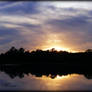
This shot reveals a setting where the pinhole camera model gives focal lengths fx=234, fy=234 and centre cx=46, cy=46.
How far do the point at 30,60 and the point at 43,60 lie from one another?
107 centimetres

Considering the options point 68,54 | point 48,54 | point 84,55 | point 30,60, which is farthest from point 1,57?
point 84,55

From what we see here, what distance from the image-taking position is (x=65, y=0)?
13.8 ft

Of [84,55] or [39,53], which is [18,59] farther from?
[84,55]

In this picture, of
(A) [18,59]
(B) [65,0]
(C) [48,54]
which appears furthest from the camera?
(C) [48,54]

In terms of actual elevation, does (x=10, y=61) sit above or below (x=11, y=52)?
below

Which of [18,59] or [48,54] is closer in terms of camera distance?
[18,59]

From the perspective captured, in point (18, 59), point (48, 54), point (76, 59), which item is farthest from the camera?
point (48, 54)

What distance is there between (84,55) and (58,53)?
10.1 feet

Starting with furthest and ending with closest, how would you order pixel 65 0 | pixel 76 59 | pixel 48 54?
pixel 48 54
pixel 76 59
pixel 65 0

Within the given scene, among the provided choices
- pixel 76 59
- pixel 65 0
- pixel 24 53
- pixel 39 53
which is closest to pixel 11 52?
pixel 24 53

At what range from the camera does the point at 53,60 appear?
1686 centimetres

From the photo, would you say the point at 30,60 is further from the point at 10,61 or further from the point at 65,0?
the point at 65,0

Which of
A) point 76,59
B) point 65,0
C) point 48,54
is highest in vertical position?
point 48,54

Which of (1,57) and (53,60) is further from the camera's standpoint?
(1,57)
